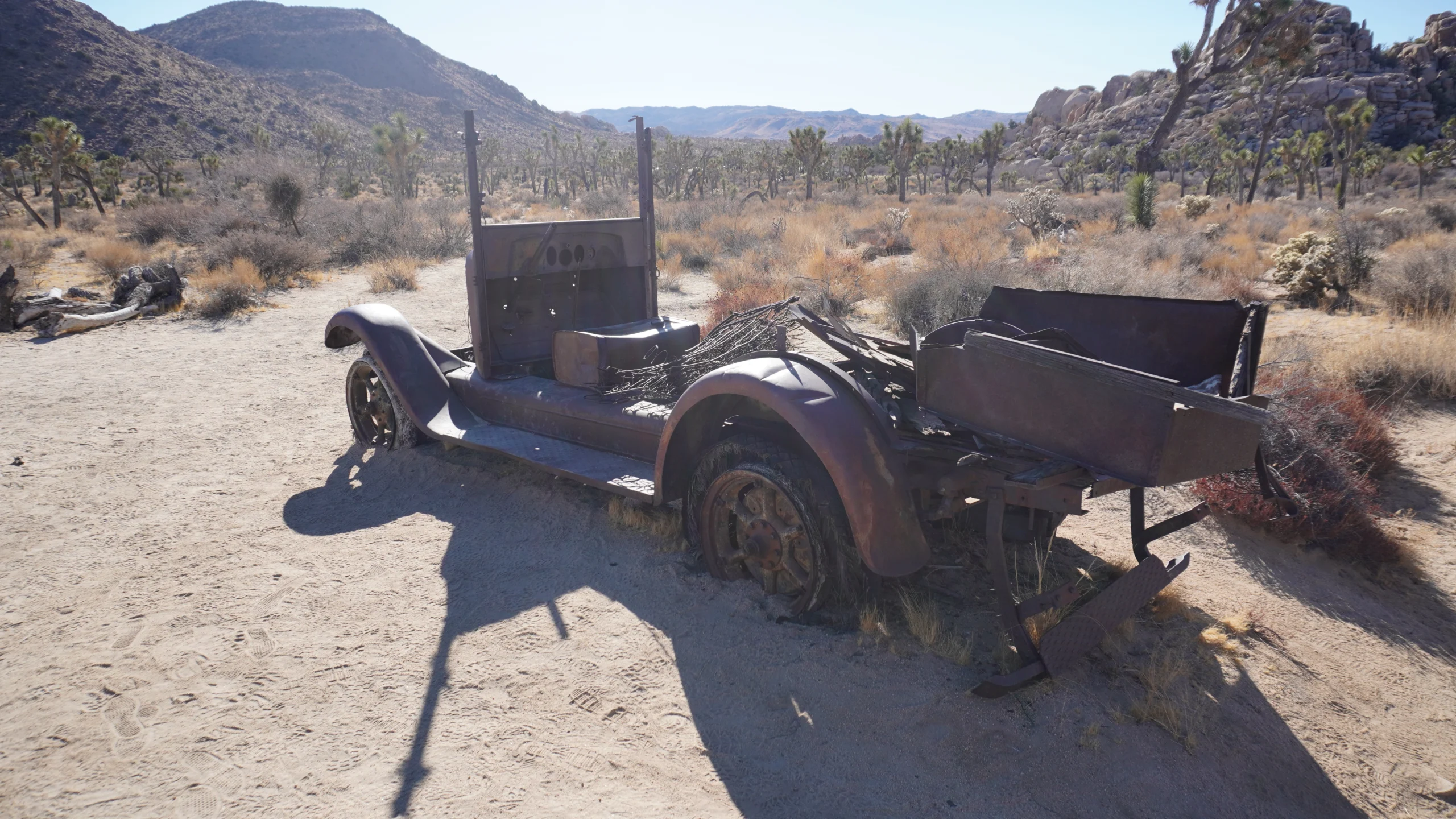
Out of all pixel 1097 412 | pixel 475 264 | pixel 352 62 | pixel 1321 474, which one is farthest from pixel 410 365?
pixel 352 62

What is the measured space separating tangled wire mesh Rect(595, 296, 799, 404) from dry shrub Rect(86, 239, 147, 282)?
51.6 ft

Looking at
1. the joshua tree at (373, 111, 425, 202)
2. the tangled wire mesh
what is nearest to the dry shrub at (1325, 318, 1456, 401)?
the tangled wire mesh

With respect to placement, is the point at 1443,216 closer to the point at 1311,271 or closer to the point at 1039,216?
the point at 1039,216

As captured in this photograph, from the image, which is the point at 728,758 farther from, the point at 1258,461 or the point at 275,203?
the point at 275,203

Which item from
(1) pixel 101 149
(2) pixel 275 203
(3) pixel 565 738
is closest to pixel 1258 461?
(3) pixel 565 738

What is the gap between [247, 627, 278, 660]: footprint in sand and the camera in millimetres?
3486

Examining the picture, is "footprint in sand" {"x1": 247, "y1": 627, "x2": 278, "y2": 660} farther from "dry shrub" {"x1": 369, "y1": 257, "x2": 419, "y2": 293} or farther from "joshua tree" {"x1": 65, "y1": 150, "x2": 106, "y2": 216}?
"joshua tree" {"x1": 65, "y1": 150, "x2": 106, "y2": 216}

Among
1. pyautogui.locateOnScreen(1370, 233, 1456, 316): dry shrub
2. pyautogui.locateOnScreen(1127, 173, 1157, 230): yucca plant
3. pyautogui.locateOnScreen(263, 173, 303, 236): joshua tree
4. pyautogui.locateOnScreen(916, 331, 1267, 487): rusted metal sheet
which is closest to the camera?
pyautogui.locateOnScreen(916, 331, 1267, 487): rusted metal sheet

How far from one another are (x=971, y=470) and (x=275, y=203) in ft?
69.8

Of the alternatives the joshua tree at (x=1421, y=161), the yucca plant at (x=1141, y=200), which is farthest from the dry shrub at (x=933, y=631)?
the joshua tree at (x=1421, y=161)

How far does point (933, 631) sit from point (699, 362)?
212 centimetres

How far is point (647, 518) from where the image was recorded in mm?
4703

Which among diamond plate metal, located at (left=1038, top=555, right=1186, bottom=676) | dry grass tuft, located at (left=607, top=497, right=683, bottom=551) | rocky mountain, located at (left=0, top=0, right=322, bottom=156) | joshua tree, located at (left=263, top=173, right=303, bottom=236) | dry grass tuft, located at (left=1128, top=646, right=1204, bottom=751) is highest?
rocky mountain, located at (left=0, top=0, right=322, bottom=156)

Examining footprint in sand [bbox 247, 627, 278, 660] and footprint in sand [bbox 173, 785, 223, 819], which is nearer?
footprint in sand [bbox 173, 785, 223, 819]
